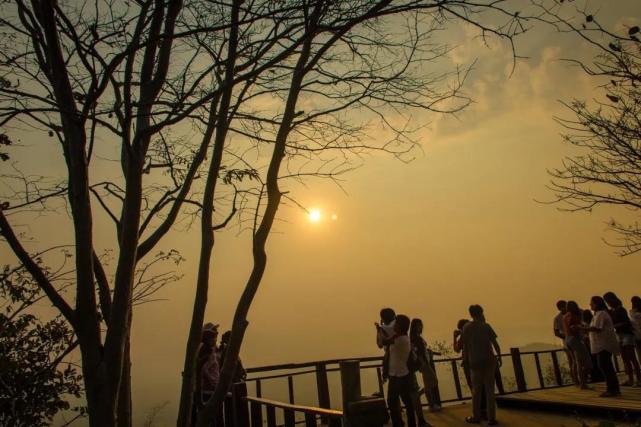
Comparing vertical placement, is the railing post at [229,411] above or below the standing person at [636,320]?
below

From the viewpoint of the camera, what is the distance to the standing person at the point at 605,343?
8.23m

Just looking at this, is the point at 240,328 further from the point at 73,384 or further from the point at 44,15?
the point at 73,384

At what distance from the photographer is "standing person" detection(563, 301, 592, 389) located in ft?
30.2

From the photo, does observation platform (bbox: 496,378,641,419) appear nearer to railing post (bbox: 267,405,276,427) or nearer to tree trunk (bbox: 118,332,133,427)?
railing post (bbox: 267,405,276,427)

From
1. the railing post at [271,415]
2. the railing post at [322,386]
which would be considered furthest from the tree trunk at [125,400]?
the railing post at [322,386]

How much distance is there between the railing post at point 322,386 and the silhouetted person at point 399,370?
2.09 m

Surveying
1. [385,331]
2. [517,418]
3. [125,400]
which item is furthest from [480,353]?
[125,400]

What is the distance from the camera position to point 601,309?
334 inches

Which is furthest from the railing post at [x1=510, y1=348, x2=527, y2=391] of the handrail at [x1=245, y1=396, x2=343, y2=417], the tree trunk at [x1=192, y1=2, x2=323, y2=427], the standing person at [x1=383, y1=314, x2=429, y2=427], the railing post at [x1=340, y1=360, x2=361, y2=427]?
the tree trunk at [x1=192, y1=2, x2=323, y2=427]

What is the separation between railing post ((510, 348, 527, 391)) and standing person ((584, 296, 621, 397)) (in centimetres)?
317

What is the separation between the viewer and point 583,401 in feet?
26.5

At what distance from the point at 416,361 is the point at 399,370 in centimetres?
77

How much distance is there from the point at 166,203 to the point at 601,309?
7.79 meters

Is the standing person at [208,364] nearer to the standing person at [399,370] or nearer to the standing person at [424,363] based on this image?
the standing person at [399,370]
